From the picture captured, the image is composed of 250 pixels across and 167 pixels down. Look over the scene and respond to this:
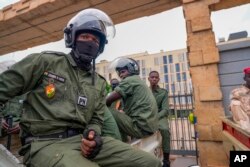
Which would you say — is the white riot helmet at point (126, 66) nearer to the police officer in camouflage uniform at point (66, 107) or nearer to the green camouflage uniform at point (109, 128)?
the green camouflage uniform at point (109, 128)

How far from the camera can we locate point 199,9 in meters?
4.23

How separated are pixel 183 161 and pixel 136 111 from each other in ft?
9.07

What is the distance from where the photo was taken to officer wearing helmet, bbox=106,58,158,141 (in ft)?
9.62

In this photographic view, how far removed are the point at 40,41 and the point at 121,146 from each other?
18.8 ft

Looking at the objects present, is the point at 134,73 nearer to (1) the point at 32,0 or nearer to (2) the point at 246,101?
(2) the point at 246,101

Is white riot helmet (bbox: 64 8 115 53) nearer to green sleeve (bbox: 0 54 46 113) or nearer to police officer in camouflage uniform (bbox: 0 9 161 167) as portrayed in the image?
police officer in camouflage uniform (bbox: 0 9 161 167)

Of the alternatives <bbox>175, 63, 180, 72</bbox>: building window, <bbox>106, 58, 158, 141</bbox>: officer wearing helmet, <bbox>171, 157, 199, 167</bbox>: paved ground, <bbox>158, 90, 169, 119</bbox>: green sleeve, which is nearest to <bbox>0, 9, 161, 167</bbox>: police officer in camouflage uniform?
<bbox>106, 58, 158, 141</bbox>: officer wearing helmet

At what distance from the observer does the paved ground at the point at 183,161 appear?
4.77 metres

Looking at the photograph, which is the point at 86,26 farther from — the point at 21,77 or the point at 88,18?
the point at 21,77

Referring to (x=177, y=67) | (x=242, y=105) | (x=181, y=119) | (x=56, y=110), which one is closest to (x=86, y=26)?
(x=56, y=110)

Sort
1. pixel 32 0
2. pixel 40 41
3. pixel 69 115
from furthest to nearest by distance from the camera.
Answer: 1. pixel 40 41
2. pixel 32 0
3. pixel 69 115

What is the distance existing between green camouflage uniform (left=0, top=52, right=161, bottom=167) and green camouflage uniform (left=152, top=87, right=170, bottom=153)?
2.72 m

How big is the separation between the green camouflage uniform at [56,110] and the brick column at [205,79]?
106 inches

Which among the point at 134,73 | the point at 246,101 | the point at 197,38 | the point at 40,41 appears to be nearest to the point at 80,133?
the point at 134,73
